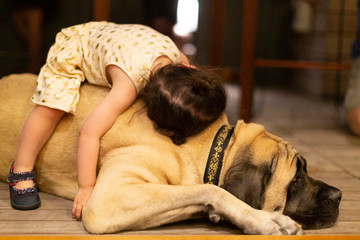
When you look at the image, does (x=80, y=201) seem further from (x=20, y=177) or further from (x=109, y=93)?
(x=109, y=93)

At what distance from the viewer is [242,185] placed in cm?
150

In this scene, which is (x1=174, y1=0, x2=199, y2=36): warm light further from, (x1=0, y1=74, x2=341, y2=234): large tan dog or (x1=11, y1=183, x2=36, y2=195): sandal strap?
(x1=11, y1=183, x2=36, y2=195): sandal strap

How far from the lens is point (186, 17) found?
3.94 metres

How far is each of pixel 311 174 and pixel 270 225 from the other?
102 centimetres

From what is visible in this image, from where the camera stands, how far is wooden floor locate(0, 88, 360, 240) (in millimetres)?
1512

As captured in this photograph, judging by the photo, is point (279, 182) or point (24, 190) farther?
point (24, 190)

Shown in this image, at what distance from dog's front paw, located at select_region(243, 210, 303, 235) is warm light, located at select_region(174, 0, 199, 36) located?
2.61 metres

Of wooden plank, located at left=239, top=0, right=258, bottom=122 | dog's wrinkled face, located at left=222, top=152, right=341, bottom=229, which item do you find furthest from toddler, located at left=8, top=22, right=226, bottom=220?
wooden plank, located at left=239, top=0, right=258, bottom=122

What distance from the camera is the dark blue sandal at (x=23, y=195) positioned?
1728 millimetres

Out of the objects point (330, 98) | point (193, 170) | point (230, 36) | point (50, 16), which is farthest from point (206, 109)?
point (230, 36)

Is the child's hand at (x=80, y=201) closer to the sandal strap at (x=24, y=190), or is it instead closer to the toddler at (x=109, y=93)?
the toddler at (x=109, y=93)

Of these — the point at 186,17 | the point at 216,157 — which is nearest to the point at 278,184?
the point at 216,157

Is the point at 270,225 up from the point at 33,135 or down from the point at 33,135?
down

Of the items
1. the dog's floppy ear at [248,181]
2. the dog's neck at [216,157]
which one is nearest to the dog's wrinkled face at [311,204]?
the dog's floppy ear at [248,181]
